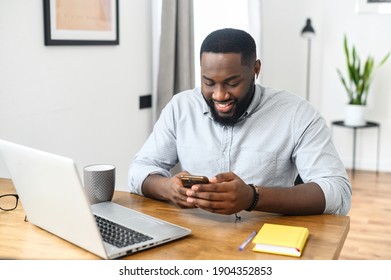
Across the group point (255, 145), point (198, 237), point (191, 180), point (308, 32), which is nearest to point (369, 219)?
point (308, 32)

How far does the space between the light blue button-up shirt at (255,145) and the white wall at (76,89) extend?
0.77 metres

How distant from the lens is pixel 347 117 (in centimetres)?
491

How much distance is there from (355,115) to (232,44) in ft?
11.0

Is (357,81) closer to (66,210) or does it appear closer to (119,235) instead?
(119,235)

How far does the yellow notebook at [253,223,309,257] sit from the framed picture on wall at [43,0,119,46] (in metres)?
1.63

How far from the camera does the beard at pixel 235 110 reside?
1.82 metres

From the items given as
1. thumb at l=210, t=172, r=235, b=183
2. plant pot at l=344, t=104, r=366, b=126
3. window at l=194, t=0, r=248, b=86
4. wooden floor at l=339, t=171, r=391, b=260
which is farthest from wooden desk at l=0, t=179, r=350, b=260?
Result: plant pot at l=344, t=104, r=366, b=126

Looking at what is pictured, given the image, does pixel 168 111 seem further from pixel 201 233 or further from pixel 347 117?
pixel 347 117

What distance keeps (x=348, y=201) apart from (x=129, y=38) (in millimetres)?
1935

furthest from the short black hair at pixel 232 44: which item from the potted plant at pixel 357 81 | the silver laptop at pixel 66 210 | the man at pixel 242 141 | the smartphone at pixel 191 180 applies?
the potted plant at pixel 357 81

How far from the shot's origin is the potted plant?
479cm

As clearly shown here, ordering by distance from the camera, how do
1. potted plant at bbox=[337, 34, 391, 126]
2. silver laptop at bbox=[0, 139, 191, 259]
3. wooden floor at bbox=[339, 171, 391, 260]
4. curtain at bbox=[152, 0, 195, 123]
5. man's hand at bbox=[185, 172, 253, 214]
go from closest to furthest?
silver laptop at bbox=[0, 139, 191, 259] → man's hand at bbox=[185, 172, 253, 214] → wooden floor at bbox=[339, 171, 391, 260] → curtain at bbox=[152, 0, 195, 123] → potted plant at bbox=[337, 34, 391, 126]

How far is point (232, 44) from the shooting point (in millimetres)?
1768

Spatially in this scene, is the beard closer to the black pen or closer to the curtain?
the black pen
